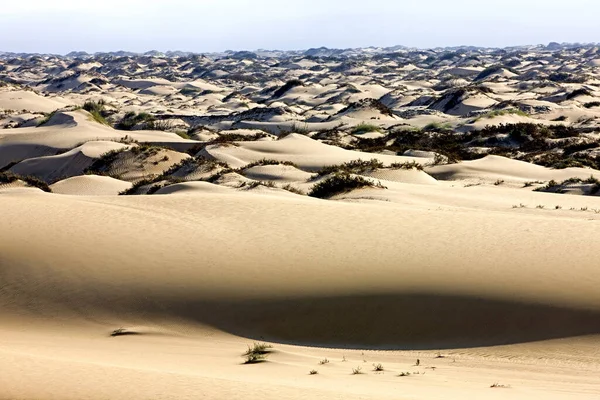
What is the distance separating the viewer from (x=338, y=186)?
58.3 feet

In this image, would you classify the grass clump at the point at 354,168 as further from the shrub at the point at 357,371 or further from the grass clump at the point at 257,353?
the shrub at the point at 357,371

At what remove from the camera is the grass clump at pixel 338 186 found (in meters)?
17.6

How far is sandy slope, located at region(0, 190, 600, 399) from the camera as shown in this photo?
20.8 ft

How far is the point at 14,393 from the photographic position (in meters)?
5.49

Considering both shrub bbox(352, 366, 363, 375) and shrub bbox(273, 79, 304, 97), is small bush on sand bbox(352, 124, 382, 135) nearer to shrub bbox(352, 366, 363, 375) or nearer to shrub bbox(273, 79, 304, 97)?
shrub bbox(273, 79, 304, 97)

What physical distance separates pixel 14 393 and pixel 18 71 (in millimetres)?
106300

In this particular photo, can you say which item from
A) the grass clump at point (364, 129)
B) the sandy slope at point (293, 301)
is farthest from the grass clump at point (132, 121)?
the sandy slope at point (293, 301)

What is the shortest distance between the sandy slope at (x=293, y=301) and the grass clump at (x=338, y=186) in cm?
480

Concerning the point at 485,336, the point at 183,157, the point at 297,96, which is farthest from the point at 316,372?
the point at 297,96

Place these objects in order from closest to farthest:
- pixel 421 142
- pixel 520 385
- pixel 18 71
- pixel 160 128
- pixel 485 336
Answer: pixel 520 385 → pixel 485 336 → pixel 421 142 → pixel 160 128 → pixel 18 71

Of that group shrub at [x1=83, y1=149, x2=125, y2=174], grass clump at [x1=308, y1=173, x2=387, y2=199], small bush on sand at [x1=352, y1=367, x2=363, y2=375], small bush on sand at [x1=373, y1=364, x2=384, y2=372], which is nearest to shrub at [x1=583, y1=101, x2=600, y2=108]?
shrub at [x1=83, y1=149, x2=125, y2=174]

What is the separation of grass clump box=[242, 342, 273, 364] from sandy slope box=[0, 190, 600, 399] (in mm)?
135

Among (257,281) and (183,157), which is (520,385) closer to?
(257,281)

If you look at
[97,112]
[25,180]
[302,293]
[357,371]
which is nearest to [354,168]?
[25,180]
